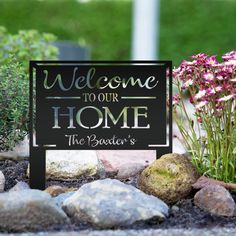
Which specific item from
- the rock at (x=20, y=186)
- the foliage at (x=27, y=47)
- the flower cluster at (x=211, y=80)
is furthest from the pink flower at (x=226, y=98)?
the foliage at (x=27, y=47)

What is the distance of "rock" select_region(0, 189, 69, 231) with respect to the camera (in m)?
2.97

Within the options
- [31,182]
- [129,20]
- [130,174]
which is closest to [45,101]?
[31,182]

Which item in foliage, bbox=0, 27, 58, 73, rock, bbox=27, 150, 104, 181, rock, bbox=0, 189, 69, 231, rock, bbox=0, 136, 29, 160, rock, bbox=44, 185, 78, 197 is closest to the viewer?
rock, bbox=0, 189, 69, 231

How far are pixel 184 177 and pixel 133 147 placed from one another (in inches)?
16.3

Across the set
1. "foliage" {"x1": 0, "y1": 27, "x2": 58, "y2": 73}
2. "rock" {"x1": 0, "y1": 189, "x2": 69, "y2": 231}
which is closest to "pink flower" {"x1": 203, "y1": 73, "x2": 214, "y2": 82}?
"rock" {"x1": 0, "y1": 189, "x2": 69, "y2": 231}

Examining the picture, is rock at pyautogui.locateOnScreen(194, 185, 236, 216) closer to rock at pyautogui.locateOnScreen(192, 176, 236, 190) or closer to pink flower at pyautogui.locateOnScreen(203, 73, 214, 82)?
rock at pyautogui.locateOnScreen(192, 176, 236, 190)

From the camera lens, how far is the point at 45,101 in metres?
3.68

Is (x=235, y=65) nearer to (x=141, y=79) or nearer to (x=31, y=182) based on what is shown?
(x=141, y=79)

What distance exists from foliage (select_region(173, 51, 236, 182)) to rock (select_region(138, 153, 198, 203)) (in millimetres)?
171

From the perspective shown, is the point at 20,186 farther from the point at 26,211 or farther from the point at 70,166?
the point at 26,211

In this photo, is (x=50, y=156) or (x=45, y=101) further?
(x=50, y=156)

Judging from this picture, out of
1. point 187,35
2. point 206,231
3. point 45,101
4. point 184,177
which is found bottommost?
point 206,231

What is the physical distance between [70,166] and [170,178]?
32.1 inches

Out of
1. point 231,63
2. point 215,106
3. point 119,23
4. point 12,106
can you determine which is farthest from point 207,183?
point 119,23
